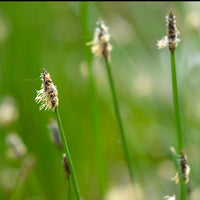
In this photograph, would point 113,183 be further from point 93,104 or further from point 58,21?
point 58,21

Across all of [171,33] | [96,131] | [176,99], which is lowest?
[96,131]

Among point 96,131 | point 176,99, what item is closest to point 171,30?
point 176,99

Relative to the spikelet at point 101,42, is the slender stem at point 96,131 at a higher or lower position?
lower

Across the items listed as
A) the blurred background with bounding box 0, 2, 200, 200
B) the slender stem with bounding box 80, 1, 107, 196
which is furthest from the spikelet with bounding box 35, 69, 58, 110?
the slender stem with bounding box 80, 1, 107, 196

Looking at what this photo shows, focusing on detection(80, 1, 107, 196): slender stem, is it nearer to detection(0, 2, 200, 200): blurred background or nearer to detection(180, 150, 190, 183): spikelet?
detection(0, 2, 200, 200): blurred background

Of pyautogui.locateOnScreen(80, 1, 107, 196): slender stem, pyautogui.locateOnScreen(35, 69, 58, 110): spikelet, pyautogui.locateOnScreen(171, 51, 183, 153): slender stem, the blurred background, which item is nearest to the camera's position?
pyautogui.locateOnScreen(35, 69, 58, 110): spikelet

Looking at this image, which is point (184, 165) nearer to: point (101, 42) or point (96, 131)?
point (101, 42)

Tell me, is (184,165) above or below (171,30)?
below

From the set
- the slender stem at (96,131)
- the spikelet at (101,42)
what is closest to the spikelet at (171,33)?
the spikelet at (101,42)

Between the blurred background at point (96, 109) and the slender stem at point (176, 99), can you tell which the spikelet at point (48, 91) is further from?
the blurred background at point (96, 109)
